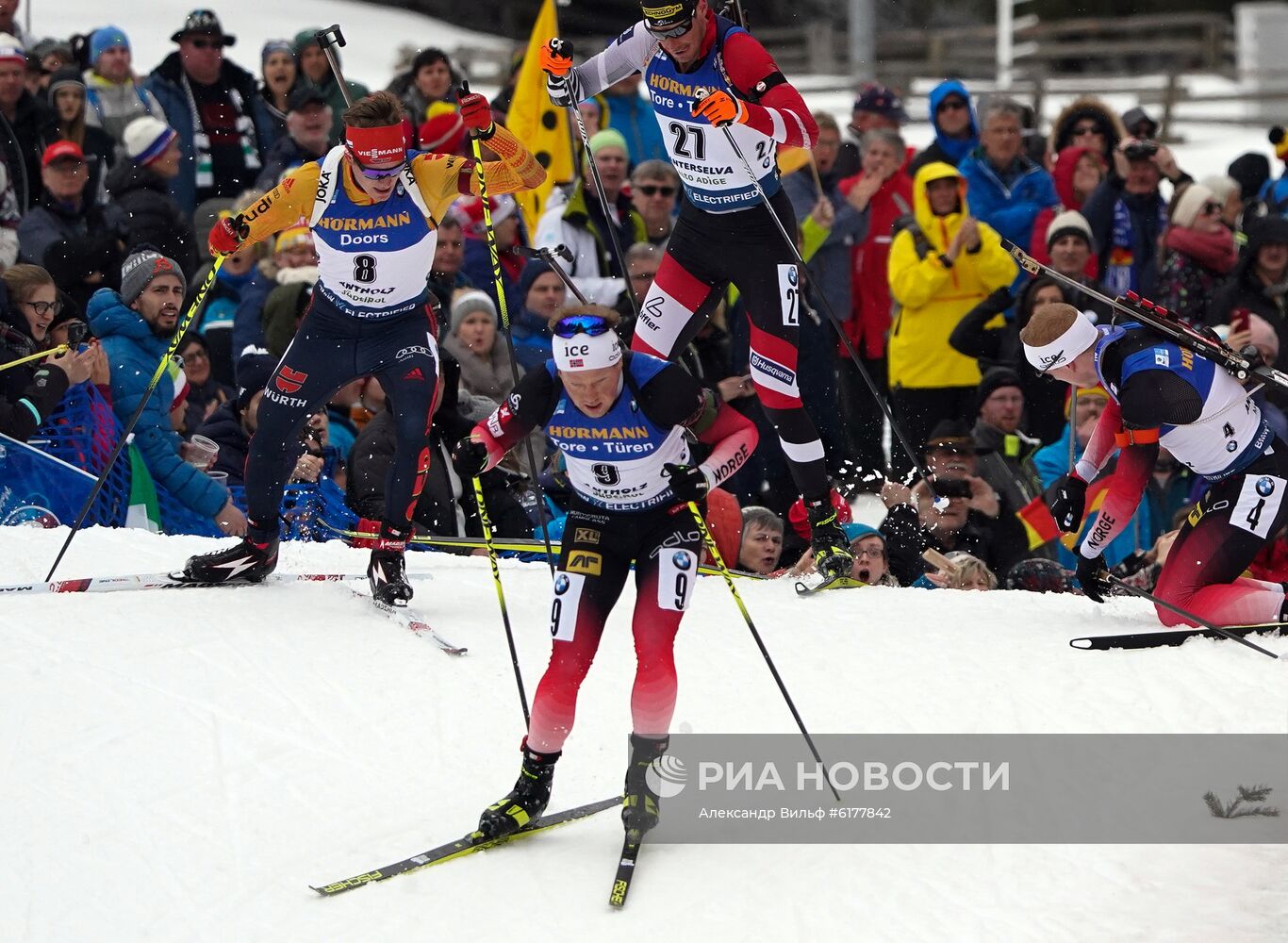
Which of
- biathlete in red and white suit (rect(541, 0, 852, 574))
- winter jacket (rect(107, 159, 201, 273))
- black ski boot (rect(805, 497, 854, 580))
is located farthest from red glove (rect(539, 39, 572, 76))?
winter jacket (rect(107, 159, 201, 273))

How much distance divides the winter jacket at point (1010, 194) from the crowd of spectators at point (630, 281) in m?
0.02

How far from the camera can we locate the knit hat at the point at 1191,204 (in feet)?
34.7

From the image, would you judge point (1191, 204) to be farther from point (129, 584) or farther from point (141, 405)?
point (129, 584)

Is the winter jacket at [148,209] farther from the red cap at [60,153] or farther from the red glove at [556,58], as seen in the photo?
the red glove at [556,58]

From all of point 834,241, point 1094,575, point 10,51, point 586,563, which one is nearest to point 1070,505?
point 1094,575

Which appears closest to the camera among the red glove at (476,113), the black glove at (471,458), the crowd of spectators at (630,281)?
the black glove at (471,458)

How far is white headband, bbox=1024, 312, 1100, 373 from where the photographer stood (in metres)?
7.23

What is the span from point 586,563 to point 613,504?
228 mm

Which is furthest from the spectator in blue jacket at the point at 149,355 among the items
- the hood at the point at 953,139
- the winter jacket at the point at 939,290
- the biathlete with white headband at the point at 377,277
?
the hood at the point at 953,139

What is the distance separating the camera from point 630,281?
28.0ft

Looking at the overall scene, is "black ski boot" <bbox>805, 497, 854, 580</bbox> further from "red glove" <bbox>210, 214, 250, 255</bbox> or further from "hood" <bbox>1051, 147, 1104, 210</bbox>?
"hood" <bbox>1051, 147, 1104, 210</bbox>

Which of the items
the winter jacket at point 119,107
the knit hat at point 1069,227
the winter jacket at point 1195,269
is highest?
the winter jacket at point 119,107

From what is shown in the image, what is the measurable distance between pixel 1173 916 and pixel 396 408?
4.07 m

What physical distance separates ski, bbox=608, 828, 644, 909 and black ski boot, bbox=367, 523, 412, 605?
2466 millimetres
